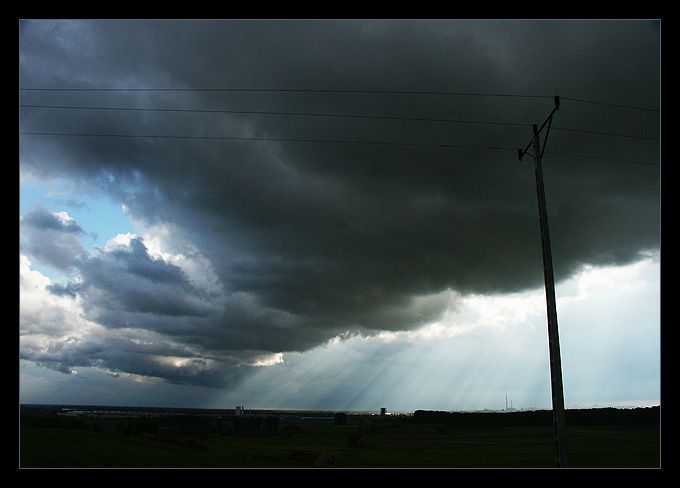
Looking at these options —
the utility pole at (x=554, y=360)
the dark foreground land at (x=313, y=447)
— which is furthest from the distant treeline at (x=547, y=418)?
the utility pole at (x=554, y=360)

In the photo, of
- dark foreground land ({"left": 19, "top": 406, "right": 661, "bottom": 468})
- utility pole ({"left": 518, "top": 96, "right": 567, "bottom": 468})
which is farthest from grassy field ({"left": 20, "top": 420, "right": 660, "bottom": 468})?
utility pole ({"left": 518, "top": 96, "right": 567, "bottom": 468})

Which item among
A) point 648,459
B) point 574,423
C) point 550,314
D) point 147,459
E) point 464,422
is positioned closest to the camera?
point 550,314

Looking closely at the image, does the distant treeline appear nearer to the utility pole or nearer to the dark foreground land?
the dark foreground land

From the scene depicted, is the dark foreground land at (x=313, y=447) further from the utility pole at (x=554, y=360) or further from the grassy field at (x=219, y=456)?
the utility pole at (x=554, y=360)

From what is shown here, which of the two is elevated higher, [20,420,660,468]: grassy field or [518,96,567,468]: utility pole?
[518,96,567,468]: utility pole

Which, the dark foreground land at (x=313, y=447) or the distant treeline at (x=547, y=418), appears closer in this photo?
the dark foreground land at (x=313, y=447)

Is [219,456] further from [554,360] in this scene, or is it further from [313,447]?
[554,360]

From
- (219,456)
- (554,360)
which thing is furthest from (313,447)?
(554,360)

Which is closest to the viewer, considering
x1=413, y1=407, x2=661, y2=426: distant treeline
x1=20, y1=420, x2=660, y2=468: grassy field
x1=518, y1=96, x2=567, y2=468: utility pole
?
x1=518, y1=96, x2=567, y2=468: utility pole
